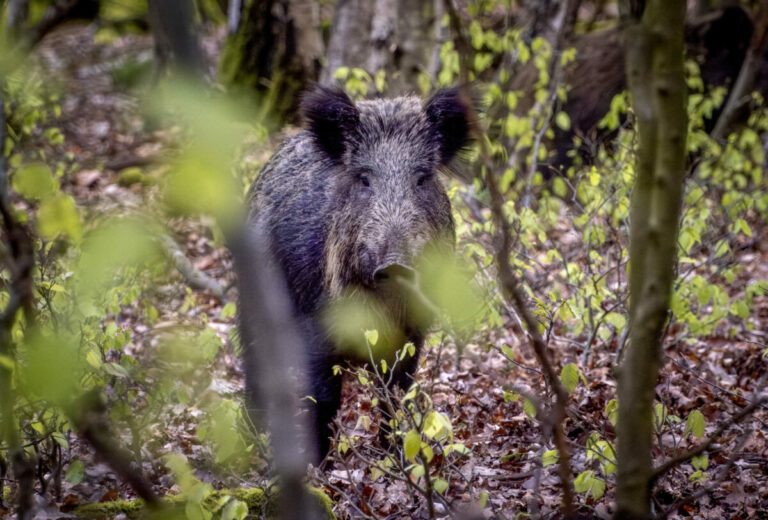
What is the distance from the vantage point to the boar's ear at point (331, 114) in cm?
436

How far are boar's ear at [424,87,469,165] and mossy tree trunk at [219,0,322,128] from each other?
6.19 m

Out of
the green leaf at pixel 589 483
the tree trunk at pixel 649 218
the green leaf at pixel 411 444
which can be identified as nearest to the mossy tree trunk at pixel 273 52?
the green leaf at pixel 589 483

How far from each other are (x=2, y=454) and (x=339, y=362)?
1819 mm

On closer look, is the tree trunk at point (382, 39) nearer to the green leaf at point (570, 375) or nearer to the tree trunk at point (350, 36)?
the tree trunk at point (350, 36)

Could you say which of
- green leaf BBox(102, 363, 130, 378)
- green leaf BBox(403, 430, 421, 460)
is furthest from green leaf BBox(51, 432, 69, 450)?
green leaf BBox(403, 430, 421, 460)

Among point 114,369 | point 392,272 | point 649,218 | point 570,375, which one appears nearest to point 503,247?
point 649,218

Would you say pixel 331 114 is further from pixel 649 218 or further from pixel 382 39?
pixel 382 39

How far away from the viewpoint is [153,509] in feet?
5.12

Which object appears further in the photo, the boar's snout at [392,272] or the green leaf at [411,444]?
the boar's snout at [392,272]

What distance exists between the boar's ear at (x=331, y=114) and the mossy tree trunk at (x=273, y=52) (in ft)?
20.0

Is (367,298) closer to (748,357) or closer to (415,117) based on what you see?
(415,117)

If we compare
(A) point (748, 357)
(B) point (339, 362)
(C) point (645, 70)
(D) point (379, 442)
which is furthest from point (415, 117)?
(A) point (748, 357)

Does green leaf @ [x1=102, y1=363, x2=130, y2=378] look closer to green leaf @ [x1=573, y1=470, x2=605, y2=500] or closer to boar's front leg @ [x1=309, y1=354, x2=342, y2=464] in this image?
boar's front leg @ [x1=309, y1=354, x2=342, y2=464]

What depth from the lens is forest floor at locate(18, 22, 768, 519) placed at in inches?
101
